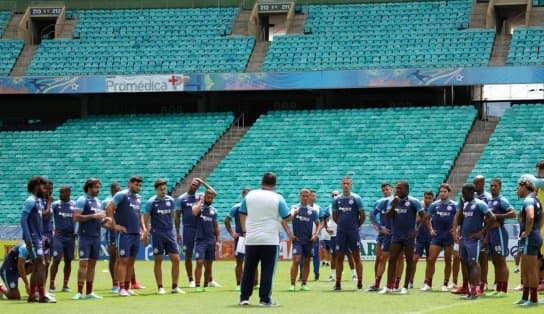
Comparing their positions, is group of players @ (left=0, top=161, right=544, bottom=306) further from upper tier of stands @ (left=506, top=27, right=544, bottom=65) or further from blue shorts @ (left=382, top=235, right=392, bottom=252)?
upper tier of stands @ (left=506, top=27, right=544, bottom=65)

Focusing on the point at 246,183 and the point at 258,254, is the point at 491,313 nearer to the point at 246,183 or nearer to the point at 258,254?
the point at 258,254

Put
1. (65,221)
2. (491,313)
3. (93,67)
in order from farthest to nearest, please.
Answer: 1. (93,67)
2. (65,221)
3. (491,313)

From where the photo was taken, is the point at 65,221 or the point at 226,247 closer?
the point at 65,221

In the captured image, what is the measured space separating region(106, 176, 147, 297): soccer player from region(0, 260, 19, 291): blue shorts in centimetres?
197

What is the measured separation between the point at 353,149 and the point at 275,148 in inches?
132

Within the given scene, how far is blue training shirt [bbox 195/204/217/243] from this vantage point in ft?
82.6

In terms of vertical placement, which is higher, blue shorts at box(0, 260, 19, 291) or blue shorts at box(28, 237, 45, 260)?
blue shorts at box(28, 237, 45, 260)

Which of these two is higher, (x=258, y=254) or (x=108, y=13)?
(x=108, y=13)

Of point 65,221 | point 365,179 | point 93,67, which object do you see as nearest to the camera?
point 65,221

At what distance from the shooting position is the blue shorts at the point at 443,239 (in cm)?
2431

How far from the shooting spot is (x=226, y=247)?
4041 centimetres

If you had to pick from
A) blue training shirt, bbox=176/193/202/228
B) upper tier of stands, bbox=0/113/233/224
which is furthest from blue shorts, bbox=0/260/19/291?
upper tier of stands, bbox=0/113/233/224

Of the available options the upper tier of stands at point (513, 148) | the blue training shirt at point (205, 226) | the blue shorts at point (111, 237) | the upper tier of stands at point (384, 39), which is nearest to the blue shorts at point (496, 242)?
the blue training shirt at point (205, 226)

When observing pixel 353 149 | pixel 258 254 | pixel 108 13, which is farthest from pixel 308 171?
pixel 258 254
